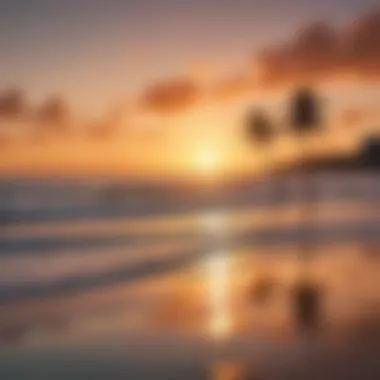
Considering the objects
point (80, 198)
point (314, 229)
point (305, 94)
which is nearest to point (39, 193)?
point (80, 198)

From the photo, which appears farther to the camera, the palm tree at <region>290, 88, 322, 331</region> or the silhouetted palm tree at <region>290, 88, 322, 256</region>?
the silhouetted palm tree at <region>290, 88, 322, 256</region>

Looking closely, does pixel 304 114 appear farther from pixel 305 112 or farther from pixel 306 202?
pixel 306 202

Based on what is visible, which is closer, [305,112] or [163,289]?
[163,289]

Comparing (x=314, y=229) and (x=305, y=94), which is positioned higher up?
(x=305, y=94)

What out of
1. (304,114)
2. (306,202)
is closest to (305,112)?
(304,114)

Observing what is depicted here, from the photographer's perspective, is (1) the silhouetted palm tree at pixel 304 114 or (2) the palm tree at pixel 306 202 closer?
(2) the palm tree at pixel 306 202

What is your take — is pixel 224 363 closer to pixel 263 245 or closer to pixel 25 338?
pixel 25 338

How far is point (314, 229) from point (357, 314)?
14.0 metres

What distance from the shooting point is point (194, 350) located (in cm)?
617

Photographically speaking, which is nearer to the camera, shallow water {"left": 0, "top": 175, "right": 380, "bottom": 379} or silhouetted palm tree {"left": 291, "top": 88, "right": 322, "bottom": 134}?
shallow water {"left": 0, "top": 175, "right": 380, "bottom": 379}

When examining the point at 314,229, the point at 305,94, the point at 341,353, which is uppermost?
the point at 305,94

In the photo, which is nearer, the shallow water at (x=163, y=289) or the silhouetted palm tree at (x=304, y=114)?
the shallow water at (x=163, y=289)

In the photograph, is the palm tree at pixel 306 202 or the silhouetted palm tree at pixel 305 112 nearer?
the palm tree at pixel 306 202

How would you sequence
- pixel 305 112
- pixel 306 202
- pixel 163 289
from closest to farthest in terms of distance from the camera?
1. pixel 163 289
2. pixel 305 112
3. pixel 306 202
